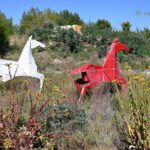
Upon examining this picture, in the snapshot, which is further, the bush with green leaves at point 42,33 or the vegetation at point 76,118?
the bush with green leaves at point 42,33

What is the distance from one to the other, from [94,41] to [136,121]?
1393 centimetres

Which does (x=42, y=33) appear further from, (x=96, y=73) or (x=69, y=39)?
(x=96, y=73)

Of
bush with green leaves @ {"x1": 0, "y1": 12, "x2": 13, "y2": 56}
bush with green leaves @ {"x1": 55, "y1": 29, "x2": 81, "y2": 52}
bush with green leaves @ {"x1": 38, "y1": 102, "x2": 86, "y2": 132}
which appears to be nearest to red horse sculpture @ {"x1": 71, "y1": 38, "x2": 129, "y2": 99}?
bush with green leaves @ {"x1": 38, "y1": 102, "x2": 86, "y2": 132}

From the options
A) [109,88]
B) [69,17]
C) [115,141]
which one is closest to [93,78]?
[109,88]

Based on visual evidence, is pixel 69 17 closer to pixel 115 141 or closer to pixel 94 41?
pixel 94 41

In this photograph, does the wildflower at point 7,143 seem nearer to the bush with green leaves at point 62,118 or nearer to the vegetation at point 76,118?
the vegetation at point 76,118

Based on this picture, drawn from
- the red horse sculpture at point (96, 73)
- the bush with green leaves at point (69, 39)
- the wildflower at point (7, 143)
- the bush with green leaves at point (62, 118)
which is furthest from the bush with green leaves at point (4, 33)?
the wildflower at point (7, 143)

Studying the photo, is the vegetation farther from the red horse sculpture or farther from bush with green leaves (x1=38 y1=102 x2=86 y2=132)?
the red horse sculpture

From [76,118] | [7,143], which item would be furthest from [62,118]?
[7,143]

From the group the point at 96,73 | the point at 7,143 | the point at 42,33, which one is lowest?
the point at 7,143

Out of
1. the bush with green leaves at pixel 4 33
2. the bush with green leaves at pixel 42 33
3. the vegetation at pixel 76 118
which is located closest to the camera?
the vegetation at pixel 76 118

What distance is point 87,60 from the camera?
16.9 meters

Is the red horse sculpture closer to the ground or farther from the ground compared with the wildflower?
farther from the ground

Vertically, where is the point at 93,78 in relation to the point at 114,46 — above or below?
below
